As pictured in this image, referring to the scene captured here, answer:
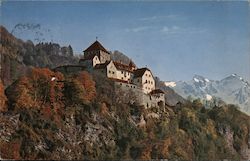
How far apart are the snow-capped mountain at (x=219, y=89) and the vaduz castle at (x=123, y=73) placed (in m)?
0.27

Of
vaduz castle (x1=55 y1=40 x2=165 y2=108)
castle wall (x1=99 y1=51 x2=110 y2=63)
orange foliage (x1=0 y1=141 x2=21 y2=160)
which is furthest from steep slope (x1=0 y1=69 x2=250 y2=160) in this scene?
castle wall (x1=99 y1=51 x2=110 y2=63)

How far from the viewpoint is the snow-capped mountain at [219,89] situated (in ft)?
22.0

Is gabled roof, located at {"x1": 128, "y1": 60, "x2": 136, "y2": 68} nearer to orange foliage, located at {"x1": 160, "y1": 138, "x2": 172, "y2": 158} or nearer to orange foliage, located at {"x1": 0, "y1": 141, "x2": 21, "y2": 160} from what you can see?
orange foliage, located at {"x1": 160, "y1": 138, "x2": 172, "y2": 158}

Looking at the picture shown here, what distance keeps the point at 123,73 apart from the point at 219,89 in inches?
43.7

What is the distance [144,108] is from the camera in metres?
6.97

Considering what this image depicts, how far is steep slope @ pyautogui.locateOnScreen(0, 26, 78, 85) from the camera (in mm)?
6207

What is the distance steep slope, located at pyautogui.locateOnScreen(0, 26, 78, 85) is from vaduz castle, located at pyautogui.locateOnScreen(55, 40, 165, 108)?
128 millimetres

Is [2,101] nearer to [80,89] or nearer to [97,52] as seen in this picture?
[80,89]

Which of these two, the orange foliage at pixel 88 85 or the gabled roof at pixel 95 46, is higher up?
the gabled roof at pixel 95 46

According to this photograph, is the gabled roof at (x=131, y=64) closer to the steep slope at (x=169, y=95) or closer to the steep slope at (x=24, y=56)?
the steep slope at (x=169, y=95)

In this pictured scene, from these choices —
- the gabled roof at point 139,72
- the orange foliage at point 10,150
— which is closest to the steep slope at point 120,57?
the gabled roof at point 139,72

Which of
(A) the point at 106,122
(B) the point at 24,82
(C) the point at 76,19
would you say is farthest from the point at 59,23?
(A) the point at 106,122

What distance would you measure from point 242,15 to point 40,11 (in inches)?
86.0

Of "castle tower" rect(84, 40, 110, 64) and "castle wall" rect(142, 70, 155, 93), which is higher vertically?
"castle tower" rect(84, 40, 110, 64)
